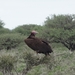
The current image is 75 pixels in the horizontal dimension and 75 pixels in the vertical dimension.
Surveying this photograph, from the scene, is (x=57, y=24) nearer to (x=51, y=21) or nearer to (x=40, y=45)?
(x=51, y=21)

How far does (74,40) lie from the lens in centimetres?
3209

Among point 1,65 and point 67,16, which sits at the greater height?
point 67,16

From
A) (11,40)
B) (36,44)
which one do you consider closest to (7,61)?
(36,44)

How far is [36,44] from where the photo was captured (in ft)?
25.9

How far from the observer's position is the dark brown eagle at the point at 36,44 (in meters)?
7.77

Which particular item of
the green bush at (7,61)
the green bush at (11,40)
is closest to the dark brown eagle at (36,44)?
the green bush at (7,61)

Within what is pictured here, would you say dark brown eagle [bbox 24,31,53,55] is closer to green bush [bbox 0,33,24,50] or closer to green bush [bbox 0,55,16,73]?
green bush [bbox 0,55,16,73]

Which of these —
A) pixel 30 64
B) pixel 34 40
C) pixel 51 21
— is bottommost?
pixel 30 64

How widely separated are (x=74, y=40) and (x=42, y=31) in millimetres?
3403

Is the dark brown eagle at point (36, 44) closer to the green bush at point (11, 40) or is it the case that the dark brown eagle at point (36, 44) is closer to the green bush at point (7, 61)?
the green bush at point (7, 61)

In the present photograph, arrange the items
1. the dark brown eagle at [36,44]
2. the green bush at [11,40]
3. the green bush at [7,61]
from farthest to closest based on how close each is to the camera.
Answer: the green bush at [11,40] < the green bush at [7,61] < the dark brown eagle at [36,44]

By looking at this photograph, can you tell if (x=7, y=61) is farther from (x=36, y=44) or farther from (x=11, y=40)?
(x=11, y=40)

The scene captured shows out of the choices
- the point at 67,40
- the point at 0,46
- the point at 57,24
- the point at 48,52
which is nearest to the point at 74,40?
the point at 67,40

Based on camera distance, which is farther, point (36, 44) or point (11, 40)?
point (11, 40)
